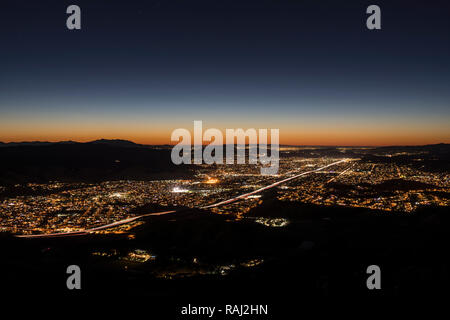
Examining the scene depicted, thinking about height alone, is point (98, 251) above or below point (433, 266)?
below

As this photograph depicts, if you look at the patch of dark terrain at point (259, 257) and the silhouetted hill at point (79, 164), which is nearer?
the patch of dark terrain at point (259, 257)

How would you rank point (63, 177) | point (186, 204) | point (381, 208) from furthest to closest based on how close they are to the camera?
1. point (63, 177)
2. point (186, 204)
3. point (381, 208)

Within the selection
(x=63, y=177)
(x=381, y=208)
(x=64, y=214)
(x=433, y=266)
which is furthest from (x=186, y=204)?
(x=63, y=177)

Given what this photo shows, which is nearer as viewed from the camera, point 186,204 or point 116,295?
point 116,295

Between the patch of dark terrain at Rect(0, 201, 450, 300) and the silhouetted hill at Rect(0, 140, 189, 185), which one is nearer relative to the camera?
the patch of dark terrain at Rect(0, 201, 450, 300)

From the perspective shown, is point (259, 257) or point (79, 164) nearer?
point (259, 257)
